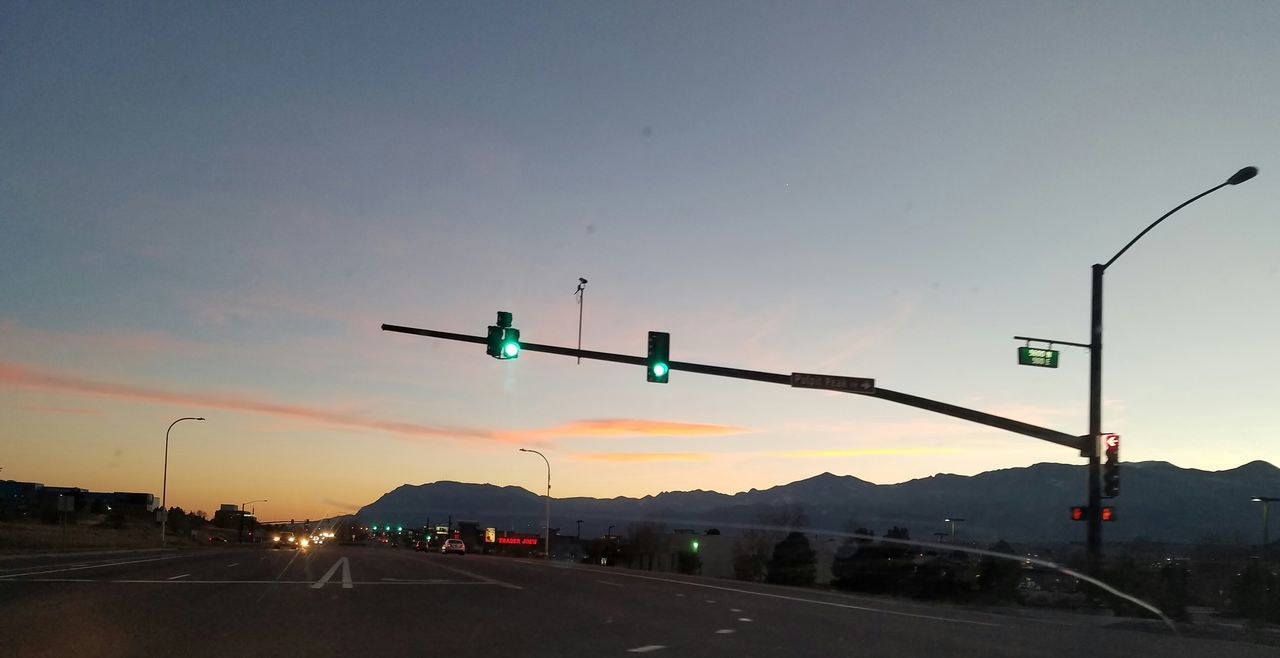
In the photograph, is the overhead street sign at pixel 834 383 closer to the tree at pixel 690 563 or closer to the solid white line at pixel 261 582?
the solid white line at pixel 261 582

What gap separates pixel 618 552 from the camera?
10281 cm

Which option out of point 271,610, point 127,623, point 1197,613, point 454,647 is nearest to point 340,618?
point 271,610

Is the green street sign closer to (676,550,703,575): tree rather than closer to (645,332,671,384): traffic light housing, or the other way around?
(645,332,671,384): traffic light housing

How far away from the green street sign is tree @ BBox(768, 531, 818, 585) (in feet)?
124

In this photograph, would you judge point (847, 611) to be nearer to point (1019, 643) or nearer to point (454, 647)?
point (1019, 643)

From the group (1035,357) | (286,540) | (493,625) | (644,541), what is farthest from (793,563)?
(286,540)

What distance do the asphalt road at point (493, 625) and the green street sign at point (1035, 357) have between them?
718 cm

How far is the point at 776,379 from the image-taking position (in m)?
27.5

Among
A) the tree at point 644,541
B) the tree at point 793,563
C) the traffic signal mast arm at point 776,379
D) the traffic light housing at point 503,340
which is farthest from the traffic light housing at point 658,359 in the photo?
the tree at point 644,541

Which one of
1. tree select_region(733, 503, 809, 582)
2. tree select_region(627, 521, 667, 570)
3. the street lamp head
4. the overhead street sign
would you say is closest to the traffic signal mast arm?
the overhead street sign

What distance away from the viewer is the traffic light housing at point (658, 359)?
1047 inches

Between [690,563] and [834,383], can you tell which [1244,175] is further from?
[690,563]

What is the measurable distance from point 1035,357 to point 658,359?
1109cm

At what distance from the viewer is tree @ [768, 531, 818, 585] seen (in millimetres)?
66062
